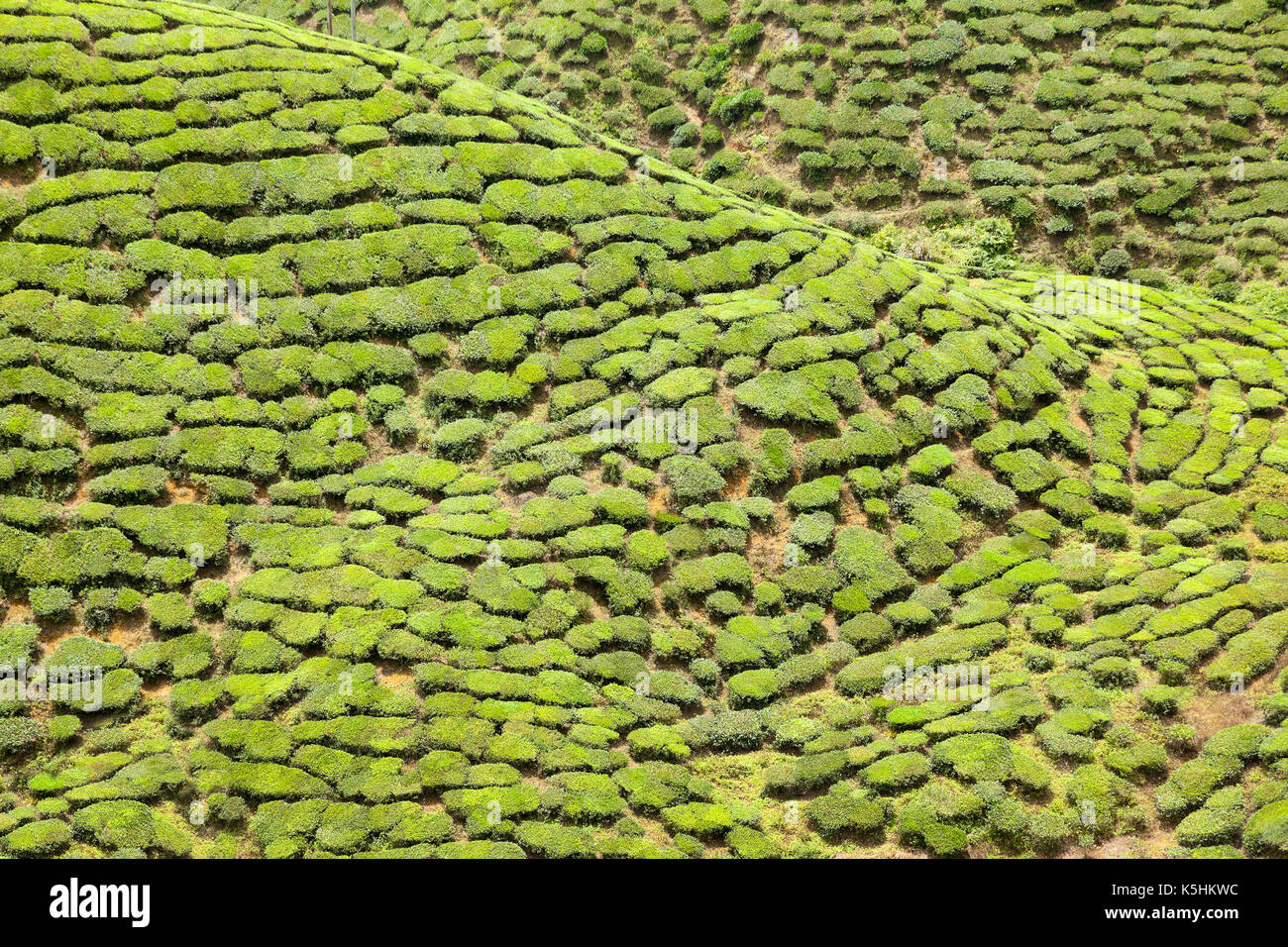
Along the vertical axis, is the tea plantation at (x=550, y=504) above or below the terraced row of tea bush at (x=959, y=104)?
below

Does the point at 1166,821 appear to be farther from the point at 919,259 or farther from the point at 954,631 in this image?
the point at 919,259

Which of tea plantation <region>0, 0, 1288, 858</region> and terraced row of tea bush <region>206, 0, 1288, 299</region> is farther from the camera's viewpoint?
terraced row of tea bush <region>206, 0, 1288, 299</region>

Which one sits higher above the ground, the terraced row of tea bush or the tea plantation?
the terraced row of tea bush

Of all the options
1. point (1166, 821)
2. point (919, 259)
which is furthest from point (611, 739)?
point (919, 259)

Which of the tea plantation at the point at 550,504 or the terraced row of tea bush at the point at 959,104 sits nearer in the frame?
the tea plantation at the point at 550,504

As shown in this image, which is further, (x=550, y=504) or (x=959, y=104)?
(x=959, y=104)
